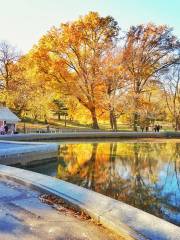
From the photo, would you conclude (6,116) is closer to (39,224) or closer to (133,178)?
(133,178)

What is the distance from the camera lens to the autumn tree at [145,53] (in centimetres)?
5214

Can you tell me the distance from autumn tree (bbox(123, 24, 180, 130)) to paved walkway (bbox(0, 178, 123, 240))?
43.6 meters

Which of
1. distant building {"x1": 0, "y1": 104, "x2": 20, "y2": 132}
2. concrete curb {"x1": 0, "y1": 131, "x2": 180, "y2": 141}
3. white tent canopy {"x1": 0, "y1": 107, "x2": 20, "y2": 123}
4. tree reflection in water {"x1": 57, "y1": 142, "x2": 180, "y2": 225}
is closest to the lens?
tree reflection in water {"x1": 57, "y1": 142, "x2": 180, "y2": 225}

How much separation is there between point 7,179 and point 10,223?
4.69 m

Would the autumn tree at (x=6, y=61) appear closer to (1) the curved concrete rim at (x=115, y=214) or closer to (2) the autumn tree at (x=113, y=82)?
(2) the autumn tree at (x=113, y=82)

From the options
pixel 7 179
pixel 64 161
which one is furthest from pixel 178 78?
pixel 7 179

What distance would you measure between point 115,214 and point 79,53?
45832 mm

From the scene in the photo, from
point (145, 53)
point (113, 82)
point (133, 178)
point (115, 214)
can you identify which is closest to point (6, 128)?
point (113, 82)

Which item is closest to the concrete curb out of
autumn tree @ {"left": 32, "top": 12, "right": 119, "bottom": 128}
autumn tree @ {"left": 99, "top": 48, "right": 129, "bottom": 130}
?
autumn tree @ {"left": 99, "top": 48, "right": 129, "bottom": 130}

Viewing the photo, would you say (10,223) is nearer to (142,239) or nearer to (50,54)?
(142,239)

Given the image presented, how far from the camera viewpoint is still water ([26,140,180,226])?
12.0 meters

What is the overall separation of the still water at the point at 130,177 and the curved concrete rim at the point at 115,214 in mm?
2140

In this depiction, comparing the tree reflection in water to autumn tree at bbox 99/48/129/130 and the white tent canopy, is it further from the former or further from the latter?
autumn tree at bbox 99/48/129/130

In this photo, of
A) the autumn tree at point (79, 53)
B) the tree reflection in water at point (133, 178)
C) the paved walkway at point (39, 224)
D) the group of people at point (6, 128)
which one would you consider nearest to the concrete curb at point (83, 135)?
the group of people at point (6, 128)
